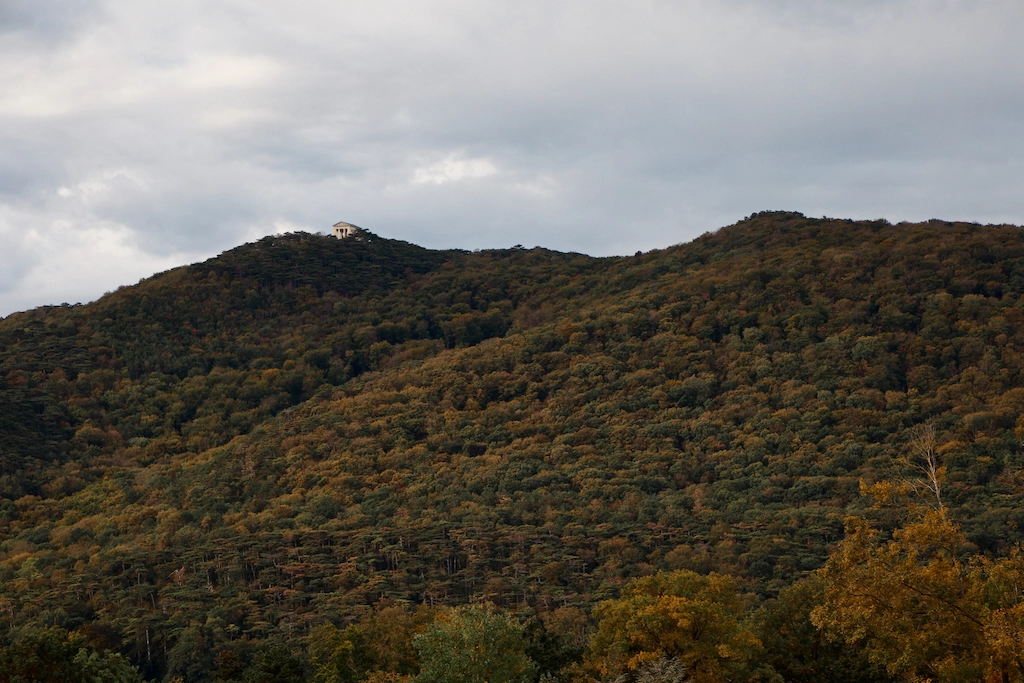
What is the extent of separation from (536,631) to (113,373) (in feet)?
267

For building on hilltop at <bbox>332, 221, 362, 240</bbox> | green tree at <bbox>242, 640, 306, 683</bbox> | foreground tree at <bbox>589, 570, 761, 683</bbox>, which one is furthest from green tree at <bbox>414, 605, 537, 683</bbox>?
building on hilltop at <bbox>332, 221, 362, 240</bbox>

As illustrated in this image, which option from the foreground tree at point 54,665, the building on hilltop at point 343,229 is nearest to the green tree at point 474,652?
the foreground tree at point 54,665

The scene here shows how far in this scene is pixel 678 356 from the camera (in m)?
96.8

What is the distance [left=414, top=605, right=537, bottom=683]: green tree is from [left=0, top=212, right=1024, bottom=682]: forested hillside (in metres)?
3.31

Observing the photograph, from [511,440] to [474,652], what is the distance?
5446cm

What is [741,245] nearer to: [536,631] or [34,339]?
[34,339]

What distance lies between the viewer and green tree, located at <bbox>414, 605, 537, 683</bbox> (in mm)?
36094

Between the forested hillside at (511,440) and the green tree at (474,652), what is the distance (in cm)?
331

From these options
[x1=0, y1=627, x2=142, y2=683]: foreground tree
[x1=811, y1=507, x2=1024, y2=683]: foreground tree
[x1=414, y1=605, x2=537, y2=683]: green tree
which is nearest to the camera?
[x1=811, y1=507, x2=1024, y2=683]: foreground tree

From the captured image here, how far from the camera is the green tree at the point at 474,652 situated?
36.1 metres

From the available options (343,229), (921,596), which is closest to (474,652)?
(921,596)

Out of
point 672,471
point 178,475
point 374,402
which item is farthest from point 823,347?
point 178,475

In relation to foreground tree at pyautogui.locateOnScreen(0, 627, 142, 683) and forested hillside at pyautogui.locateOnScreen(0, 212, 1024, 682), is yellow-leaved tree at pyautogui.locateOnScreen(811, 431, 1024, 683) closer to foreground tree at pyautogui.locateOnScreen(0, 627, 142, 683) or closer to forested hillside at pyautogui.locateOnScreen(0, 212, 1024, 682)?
forested hillside at pyautogui.locateOnScreen(0, 212, 1024, 682)

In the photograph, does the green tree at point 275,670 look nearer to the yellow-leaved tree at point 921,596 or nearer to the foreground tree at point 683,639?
the foreground tree at point 683,639
